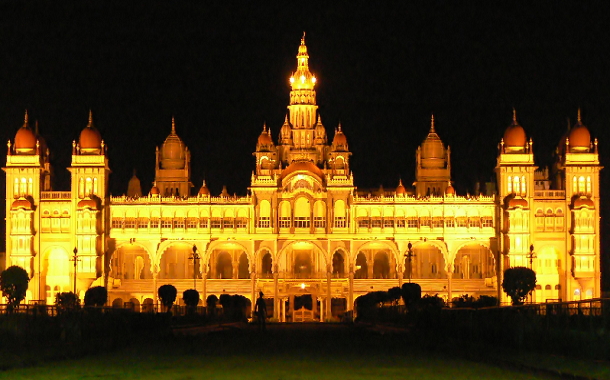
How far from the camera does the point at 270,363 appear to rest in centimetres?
3216

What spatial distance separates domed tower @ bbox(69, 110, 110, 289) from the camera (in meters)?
95.6

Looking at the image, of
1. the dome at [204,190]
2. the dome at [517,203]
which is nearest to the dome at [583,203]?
the dome at [517,203]

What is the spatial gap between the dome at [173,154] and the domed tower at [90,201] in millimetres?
9394

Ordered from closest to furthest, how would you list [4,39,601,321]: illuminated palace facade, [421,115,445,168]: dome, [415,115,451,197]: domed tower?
[4,39,601,321]: illuminated palace facade
[415,115,451,197]: domed tower
[421,115,445,168]: dome

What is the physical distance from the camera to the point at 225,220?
98062 mm

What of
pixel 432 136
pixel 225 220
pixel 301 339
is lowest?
pixel 301 339

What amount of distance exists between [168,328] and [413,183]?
6277 cm

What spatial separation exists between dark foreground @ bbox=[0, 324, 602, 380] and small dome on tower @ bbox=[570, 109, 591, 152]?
58.9 m

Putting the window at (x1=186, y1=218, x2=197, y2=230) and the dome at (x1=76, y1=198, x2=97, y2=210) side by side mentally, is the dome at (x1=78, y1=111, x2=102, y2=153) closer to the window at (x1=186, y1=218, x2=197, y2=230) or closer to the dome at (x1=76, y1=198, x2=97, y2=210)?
the dome at (x1=76, y1=198, x2=97, y2=210)

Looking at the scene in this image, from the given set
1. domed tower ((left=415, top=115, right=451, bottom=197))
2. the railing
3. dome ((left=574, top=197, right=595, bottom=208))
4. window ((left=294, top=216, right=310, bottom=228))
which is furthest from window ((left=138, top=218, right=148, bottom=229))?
dome ((left=574, top=197, right=595, bottom=208))

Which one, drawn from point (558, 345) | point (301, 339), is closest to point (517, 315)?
point (558, 345)

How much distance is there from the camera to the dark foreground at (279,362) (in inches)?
1129

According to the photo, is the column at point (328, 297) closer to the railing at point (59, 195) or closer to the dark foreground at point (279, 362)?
the railing at point (59, 195)

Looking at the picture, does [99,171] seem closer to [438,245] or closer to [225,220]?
[225,220]
